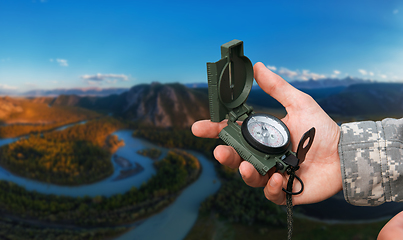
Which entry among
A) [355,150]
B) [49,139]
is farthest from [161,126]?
[355,150]

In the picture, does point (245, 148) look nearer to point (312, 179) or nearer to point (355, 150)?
point (312, 179)

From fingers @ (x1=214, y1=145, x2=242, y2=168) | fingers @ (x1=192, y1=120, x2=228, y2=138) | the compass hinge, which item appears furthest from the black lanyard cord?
fingers @ (x1=192, y1=120, x2=228, y2=138)

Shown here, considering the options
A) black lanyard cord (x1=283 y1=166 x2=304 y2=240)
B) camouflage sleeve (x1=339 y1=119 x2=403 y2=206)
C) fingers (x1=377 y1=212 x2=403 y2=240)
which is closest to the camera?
fingers (x1=377 y1=212 x2=403 y2=240)

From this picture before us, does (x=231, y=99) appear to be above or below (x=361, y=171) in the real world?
above

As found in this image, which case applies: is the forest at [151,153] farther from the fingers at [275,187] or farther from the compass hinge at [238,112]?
the fingers at [275,187]

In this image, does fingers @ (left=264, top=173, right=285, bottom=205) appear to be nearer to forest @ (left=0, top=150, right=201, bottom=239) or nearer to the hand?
the hand

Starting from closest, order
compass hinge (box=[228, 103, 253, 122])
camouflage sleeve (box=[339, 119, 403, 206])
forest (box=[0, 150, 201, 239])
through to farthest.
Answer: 1. camouflage sleeve (box=[339, 119, 403, 206])
2. compass hinge (box=[228, 103, 253, 122])
3. forest (box=[0, 150, 201, 239])

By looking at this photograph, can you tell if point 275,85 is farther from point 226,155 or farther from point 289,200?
point 289,200
